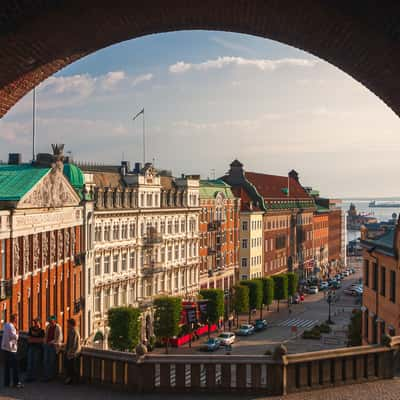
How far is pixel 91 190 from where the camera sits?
54.8 metres

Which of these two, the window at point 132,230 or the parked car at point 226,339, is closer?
the parked car at point 226,339

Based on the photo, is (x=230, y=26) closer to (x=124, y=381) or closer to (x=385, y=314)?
(x=124, y=381)

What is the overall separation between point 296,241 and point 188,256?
50.1 m

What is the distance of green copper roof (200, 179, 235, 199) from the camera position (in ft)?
261

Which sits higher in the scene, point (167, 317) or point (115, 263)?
point (115, 263)

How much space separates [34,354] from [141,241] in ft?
163

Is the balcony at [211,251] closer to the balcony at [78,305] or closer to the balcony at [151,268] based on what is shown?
the balcony at [151,268]

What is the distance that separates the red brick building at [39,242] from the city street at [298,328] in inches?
607

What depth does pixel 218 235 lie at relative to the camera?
81.8m

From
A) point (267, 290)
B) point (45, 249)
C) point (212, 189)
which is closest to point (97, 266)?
point (45, 249)

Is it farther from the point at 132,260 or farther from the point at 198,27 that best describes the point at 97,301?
the point at 198,27

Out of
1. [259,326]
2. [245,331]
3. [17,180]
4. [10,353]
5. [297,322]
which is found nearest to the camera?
[10,353]

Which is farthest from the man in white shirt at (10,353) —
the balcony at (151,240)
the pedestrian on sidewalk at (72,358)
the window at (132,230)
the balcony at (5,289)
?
the balcony at (151,240)

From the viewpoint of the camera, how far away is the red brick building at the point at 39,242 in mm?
36438
